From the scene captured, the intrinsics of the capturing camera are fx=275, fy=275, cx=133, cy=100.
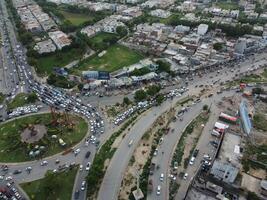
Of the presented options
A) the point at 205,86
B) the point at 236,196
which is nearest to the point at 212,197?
the point at 236,196

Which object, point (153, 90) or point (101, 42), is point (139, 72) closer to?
point (153, 90)

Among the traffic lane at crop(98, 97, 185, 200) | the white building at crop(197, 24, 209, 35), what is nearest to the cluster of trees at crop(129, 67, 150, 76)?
the traffic lane at crop(98, 97, 185, 200)

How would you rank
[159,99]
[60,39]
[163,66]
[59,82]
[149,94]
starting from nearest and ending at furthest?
[159,99] < [149,94] < [59,82] < [163,66] < [60,39]

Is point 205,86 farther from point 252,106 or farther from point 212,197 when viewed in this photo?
point 212,197

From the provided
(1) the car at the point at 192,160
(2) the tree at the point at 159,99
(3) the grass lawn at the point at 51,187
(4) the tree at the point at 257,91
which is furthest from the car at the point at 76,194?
(4) the tree at the point at 257,91

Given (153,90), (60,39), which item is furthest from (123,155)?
(60,39)

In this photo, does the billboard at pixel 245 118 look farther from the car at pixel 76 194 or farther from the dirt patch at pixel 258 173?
the car at pixel 76 194
